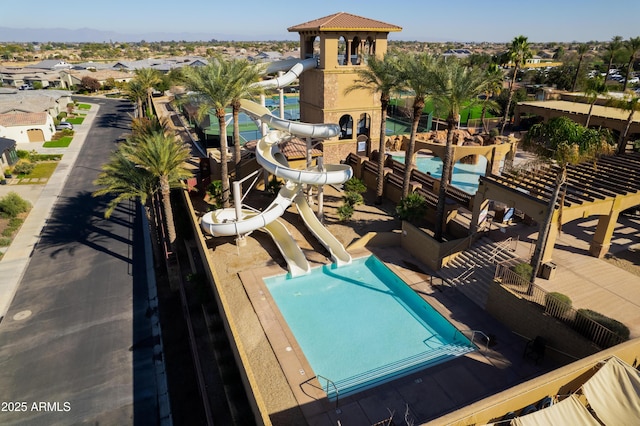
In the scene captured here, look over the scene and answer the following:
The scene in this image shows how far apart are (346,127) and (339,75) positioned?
9160 mm

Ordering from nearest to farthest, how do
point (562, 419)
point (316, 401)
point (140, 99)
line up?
point (562, 419) < point (316, 401) < point (140, 99)

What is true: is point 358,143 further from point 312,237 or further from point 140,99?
point 140,99

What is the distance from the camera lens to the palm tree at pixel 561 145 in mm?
14969

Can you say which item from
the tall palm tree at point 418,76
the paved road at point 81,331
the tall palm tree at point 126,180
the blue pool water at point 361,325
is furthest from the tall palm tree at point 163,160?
the tall palm tree at point 418,76

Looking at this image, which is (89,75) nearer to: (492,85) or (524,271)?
(492,85)

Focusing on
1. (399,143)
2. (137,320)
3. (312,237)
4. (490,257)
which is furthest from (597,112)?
(137,320)

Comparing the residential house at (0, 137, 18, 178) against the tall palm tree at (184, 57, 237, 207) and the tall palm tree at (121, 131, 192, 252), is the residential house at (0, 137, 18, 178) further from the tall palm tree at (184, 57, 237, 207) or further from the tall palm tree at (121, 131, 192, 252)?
the tall palm tree at (184, 57, 237, 207)

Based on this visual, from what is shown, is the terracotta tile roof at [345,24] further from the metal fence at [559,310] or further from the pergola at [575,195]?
the metal fence at [559,310]

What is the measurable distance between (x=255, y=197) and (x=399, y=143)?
58.1 feet

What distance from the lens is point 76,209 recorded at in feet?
106

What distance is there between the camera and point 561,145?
14.9 metres

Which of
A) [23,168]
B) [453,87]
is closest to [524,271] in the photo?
[453,87]

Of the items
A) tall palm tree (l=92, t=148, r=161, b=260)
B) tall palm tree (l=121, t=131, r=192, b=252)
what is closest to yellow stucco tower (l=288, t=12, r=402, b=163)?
tall palm tree (l=121, t=131, r=192, b=252)

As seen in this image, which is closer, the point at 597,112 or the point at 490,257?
the point at 490,257
